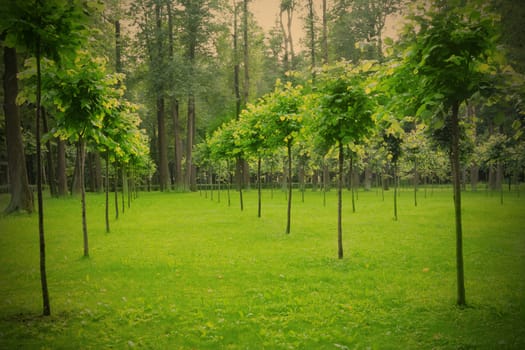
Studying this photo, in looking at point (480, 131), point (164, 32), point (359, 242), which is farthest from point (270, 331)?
point (480, 131)

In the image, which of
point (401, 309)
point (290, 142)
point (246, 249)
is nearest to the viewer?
point (401, 309)

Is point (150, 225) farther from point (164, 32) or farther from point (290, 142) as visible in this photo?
point (164, 32)

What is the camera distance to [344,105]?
731 centimetres

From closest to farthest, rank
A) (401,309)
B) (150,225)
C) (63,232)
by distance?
(401,309)
(63,232)
(150,225)

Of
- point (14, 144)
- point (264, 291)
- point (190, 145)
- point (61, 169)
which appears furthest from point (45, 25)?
point (190, 145)

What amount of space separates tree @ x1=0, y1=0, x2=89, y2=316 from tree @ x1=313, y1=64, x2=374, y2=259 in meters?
4.64

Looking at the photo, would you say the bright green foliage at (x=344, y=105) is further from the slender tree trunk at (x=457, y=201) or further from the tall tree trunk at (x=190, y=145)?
the tall tree trunk at (x=190, y=145)

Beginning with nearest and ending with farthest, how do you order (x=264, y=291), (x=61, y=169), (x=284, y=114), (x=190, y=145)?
1. (x=264, y=291)
2. (x=284, y=114)
3. (x=61, y=169)
4. (x=190, y=145)

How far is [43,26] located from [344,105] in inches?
219

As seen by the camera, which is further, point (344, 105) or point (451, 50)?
point (344, 105)

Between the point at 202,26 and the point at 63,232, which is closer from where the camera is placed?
the point at 63,232

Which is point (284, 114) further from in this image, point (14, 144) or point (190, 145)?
point (190, 145)

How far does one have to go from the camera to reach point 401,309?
5219mm

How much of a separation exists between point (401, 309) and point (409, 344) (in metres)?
1.09
